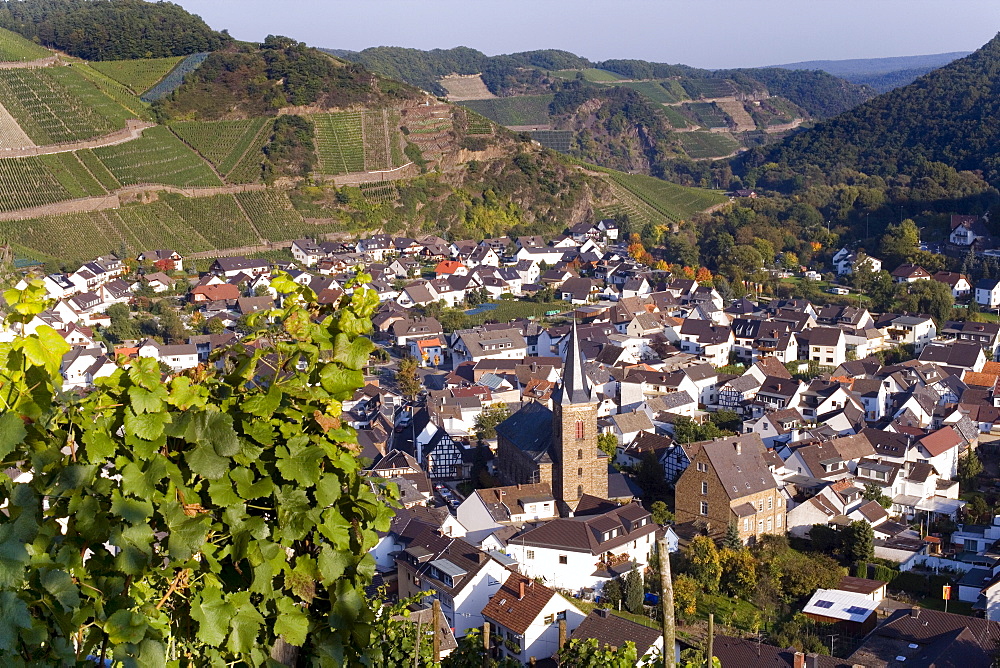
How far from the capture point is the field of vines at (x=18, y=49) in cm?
4944

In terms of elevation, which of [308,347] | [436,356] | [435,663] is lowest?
[436,356]

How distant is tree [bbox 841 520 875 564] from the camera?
14641 mm

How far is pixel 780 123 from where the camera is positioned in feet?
342

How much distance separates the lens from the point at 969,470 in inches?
723

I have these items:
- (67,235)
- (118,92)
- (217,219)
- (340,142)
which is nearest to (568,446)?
(67,235)

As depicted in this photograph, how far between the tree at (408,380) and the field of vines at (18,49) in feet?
116

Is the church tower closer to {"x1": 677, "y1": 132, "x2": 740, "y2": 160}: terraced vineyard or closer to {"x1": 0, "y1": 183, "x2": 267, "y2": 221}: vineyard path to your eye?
{"x1": 0, "y1": 183, "x2": 267, "y2": 221}: vineyard path

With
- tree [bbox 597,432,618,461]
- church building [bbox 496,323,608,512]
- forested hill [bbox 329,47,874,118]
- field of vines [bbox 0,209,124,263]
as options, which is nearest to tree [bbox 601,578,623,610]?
church building [bbox 496,323,608,512]

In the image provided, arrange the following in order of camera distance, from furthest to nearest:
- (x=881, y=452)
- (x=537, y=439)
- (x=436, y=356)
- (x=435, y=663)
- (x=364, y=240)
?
(x=364, y=240) < (x=436, y=356) < (x=881, y=452) < (x=537, y=439) < (x=435, y=663)

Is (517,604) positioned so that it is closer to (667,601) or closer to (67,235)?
(667,601)

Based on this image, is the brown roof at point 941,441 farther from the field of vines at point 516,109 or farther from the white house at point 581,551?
the field of vines at point 516,109

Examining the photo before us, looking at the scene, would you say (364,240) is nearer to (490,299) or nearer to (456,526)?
(490,299)

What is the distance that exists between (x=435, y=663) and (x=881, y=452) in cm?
1542

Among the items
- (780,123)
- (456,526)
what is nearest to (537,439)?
(456,526)
